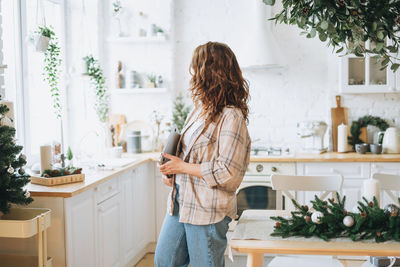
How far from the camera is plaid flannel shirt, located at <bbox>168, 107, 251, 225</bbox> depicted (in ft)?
6.19

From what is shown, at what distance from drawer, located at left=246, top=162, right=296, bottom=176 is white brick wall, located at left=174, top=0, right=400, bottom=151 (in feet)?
2.31

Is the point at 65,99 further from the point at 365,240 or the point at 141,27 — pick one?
the point at 365,240

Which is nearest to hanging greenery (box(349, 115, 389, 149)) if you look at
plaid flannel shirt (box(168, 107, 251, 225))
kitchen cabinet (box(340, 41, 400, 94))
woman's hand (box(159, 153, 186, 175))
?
kitchen cabinet (box(340, 41, 400, 94))

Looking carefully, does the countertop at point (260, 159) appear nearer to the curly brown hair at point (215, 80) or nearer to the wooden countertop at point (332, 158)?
the wooden countertop at point (332, 158)

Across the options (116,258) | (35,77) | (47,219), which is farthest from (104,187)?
(35,77)

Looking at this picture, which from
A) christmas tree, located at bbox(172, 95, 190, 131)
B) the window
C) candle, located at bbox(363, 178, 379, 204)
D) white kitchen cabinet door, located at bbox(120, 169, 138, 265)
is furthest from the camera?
christmas tree, located at bbox(172, 95, 190, 131)

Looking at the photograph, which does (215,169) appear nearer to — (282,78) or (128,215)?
(128,215)

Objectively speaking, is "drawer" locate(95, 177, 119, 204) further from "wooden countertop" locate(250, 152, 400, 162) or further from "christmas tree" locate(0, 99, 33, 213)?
"wooden countertop" locate(250, 152, 400, 162)

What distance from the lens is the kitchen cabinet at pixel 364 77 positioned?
13.4 ft

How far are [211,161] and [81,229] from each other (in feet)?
3.85

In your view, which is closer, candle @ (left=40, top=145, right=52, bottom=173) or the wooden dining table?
the wooden dining table

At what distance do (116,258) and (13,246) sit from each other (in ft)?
3.00

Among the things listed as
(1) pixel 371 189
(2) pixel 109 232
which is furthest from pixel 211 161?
(2) pixel 109 232

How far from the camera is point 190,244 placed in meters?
1.97
